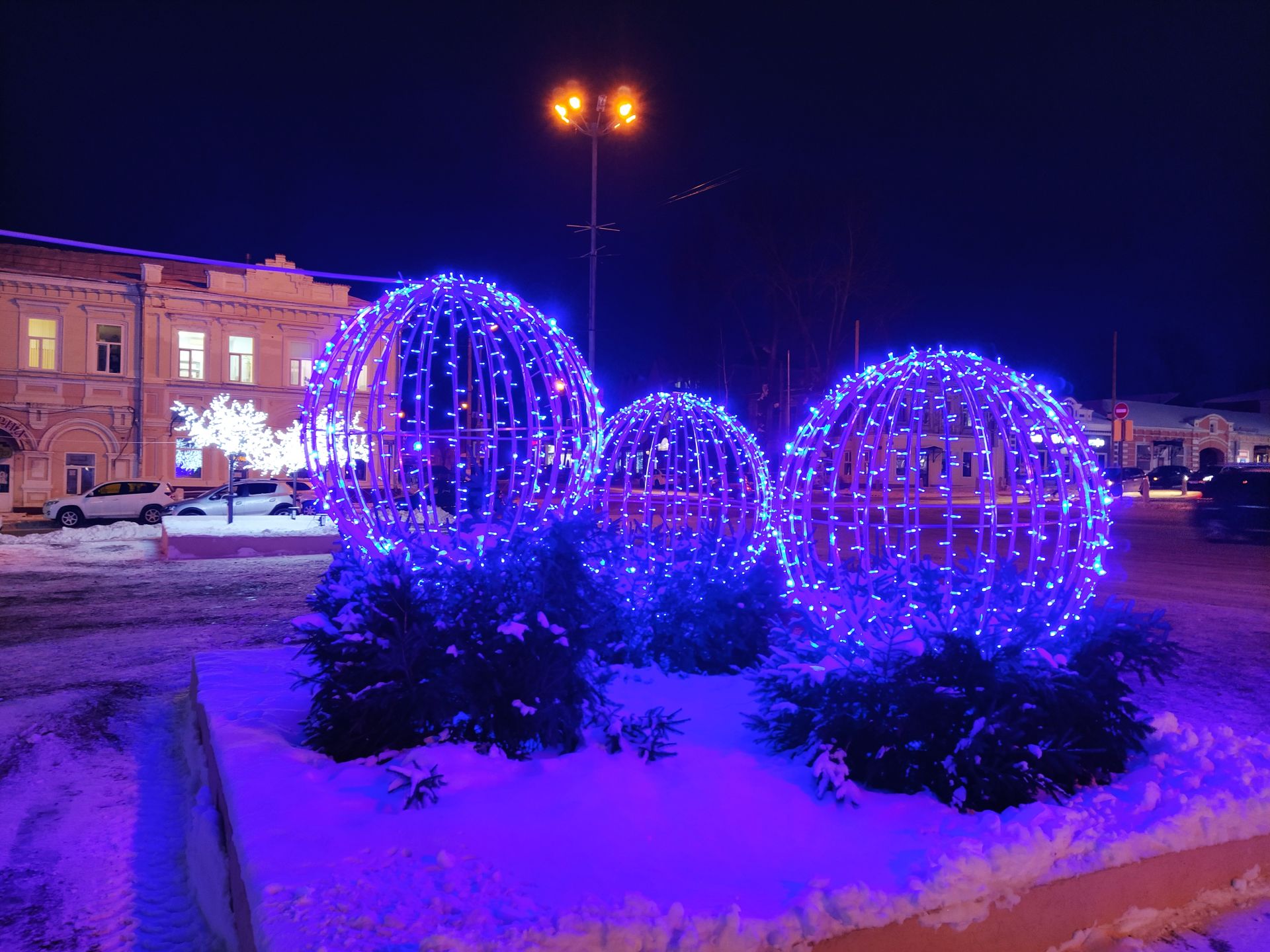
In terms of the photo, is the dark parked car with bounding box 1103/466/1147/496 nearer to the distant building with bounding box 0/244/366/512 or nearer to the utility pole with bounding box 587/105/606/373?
the utility pole with bounding box 587/105/606/373

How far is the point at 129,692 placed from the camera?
653 centimetres

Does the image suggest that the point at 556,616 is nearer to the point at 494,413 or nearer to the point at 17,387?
the point at 494,413

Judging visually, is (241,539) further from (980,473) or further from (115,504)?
(980,473)

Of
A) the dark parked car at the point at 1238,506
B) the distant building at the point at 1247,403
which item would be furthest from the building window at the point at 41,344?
the distant building at the point at 1247,403

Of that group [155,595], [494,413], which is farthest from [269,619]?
[494,413]

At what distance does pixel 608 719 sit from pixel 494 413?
1.89 meters

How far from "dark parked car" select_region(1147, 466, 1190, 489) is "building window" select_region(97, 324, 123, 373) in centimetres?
4588

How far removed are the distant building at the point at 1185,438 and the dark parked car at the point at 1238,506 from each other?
3167 cm

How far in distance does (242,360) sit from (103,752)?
92.9 feet

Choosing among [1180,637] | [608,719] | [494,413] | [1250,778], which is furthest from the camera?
[1180,637]

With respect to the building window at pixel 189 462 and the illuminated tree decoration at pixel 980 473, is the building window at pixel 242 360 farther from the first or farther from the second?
the illuminated tree decoration at pixel 980 473

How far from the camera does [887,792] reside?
3.79 metres

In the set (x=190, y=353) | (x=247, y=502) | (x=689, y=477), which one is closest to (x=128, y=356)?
(x=190, y=353)

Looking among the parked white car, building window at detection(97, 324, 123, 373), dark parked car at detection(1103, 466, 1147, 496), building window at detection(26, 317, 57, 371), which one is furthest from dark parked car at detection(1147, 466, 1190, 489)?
building window at detection(26, 317, 57, 371)
